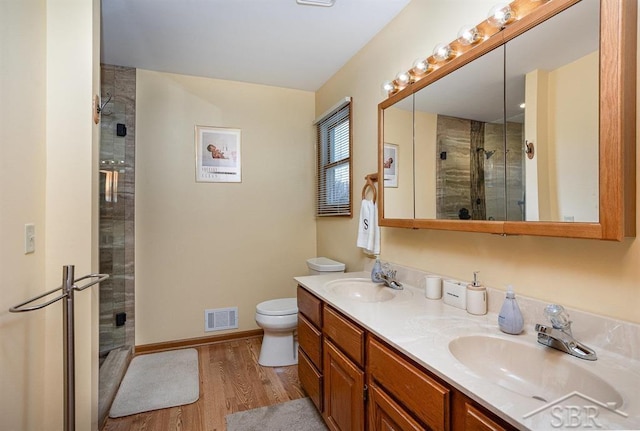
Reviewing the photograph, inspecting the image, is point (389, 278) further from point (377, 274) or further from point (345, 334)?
point (345, 334)

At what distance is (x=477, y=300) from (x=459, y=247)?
300 millimetres

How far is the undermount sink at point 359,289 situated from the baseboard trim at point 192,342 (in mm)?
1517

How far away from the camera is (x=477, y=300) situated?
1314 millimetres

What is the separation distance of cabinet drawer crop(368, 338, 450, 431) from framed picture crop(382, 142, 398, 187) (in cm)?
102

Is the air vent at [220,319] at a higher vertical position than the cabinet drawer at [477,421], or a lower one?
lower

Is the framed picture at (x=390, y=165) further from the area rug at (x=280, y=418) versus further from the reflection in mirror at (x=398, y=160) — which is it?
the area rug at (x=280, y=418)

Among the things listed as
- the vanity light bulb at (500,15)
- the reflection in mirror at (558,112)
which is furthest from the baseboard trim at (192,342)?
the vanity light bulb at (500,15)

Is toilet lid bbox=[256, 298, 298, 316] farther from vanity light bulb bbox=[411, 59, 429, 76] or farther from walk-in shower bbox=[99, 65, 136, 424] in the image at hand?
vanity light bulb bbox=[411, 59, 429, 76]

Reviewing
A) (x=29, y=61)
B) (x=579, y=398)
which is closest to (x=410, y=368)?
(x=579, y=398)

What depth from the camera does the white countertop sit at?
66 centimetres

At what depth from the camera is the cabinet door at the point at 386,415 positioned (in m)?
1.02

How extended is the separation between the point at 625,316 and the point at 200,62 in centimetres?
299

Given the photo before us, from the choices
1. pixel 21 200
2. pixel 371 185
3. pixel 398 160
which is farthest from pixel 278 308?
pixel 21 200

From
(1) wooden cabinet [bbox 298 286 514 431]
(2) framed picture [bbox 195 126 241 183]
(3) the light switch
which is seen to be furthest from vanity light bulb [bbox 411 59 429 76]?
(3) the light switch
